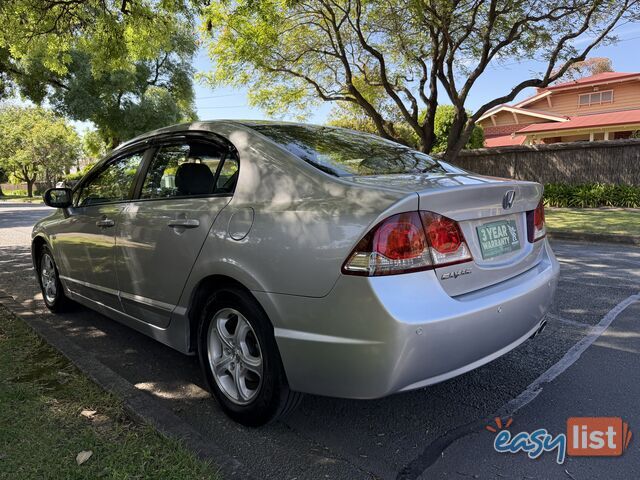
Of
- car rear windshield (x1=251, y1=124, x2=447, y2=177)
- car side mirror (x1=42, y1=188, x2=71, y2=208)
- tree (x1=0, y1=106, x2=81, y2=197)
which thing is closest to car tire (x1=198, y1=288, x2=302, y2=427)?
car rear windshield (x1=251, y1=124, x2=447, y2=177)

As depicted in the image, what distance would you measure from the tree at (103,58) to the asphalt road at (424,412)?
16.2 feet

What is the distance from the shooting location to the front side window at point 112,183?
370 cm

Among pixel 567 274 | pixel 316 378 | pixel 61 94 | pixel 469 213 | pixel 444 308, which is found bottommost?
pixel 567 274

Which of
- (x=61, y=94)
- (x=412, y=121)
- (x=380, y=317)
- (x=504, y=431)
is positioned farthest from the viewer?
(x=61, y=94)

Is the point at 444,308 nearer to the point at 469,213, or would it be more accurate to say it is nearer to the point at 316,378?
the point at 469,213

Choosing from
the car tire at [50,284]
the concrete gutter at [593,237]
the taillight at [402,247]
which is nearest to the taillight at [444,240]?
the taillight at [402,247]

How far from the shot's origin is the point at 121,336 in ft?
14.0

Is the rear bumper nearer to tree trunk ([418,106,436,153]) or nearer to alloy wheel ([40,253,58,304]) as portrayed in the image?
alloy wheel ([40,253,58,304])

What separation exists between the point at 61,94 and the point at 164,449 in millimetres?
25213

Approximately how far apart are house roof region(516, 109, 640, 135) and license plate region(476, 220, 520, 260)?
2356 centimetres

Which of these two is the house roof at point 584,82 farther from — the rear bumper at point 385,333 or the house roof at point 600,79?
the rear bumper at point 385,333

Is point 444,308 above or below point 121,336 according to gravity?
above

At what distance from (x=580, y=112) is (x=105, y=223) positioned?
29.5m

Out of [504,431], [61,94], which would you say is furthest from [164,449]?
[61,94]
